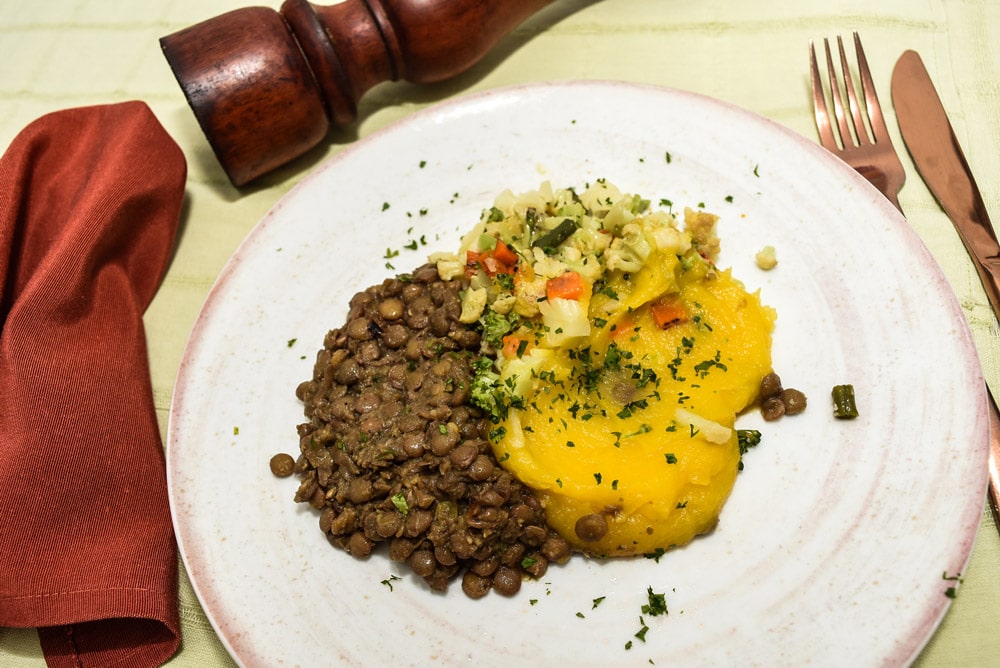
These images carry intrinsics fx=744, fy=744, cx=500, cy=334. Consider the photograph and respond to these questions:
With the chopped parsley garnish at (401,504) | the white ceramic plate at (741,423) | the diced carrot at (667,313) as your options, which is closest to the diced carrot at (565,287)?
the diced carrot at (667,313)

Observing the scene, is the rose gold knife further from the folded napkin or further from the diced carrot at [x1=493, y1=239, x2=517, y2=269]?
the folded napkin

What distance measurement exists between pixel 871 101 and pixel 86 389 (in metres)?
4.85

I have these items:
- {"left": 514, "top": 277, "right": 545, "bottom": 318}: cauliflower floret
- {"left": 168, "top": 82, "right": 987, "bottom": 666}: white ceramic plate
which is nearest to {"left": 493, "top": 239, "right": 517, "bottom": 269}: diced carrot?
{"left": 514, "top": 277, "right": 545, "bottom": 318}: cauliflower floret

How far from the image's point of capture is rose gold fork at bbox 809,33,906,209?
4.40 meters

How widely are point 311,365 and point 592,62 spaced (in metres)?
3.00

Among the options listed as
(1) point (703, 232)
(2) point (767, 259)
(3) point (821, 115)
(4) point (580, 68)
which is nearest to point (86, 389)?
(1) point (703, 232)

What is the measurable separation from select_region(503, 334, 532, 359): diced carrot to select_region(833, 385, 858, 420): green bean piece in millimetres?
1508

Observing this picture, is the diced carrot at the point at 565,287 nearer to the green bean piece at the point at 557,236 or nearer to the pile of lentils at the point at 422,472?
the green bean piece at the point at 557,236

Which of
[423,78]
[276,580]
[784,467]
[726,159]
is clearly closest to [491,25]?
[423,78]

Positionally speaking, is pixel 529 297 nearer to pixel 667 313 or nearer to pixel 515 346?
pixel 515 346

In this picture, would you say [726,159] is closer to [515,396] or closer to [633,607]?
[515,396]

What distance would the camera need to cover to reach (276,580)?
3.50 m

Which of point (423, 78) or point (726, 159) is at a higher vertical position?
point (726, 159)

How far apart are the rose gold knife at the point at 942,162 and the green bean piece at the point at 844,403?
1.19 m
